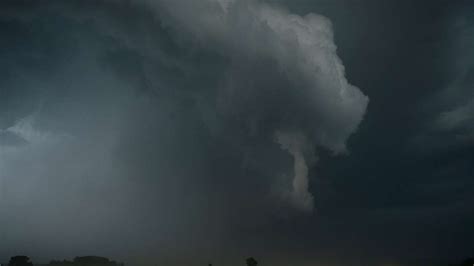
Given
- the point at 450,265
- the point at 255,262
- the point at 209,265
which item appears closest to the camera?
the point at 209,265

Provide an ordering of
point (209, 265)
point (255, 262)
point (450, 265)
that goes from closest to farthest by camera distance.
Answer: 1. point (209, 265)
2. point (255, 262)
3. point (450, 265)

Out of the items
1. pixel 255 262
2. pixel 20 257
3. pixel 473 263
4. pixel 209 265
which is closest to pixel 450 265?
pixel 473 263

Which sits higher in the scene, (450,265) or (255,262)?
(450,265)

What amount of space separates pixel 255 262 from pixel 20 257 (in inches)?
3684

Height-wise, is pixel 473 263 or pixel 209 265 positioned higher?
pixel 473 263

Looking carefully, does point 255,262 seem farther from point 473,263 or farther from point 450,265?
point 450,265

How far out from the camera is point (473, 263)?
156125 mm

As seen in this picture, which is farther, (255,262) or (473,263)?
(255,262)

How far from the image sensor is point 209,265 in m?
153

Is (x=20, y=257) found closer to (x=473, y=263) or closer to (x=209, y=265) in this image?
(x=209, y=265)

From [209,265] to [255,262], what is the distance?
22.0 meters

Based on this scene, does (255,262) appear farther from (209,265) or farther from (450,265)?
(450,265)

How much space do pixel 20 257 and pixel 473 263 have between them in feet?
567

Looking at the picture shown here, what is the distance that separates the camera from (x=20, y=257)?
562 ft
